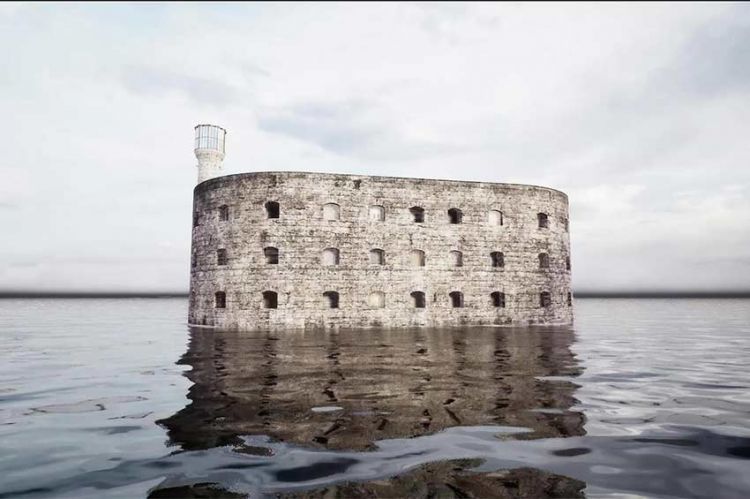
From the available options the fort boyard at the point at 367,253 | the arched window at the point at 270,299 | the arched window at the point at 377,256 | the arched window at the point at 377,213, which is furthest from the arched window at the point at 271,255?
the arched window at the point at 377,213

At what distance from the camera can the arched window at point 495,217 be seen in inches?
952

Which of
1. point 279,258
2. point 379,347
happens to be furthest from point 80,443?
point 279,258

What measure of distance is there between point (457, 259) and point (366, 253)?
4689 mm

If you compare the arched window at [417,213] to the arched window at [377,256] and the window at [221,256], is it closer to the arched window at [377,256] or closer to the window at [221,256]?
the arched window at [377,256]

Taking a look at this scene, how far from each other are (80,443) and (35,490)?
1.34 metres

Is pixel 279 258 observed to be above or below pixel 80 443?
above

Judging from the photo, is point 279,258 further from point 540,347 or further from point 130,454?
point 130,454

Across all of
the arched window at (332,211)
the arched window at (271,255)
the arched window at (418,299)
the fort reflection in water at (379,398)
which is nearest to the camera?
the fort reflection in water at (379,398)

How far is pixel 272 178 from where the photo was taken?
866 inches

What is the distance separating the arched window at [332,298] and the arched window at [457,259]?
5988 millimetres

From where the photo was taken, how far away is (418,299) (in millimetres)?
23312

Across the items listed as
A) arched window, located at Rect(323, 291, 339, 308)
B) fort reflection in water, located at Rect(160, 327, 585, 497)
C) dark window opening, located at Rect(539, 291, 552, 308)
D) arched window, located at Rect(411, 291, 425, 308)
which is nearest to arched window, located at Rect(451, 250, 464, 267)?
arched window, located at Rect(411, 291, 425, 308)

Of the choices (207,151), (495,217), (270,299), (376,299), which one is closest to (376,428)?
(376,299)

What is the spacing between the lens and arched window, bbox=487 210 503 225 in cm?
2419
